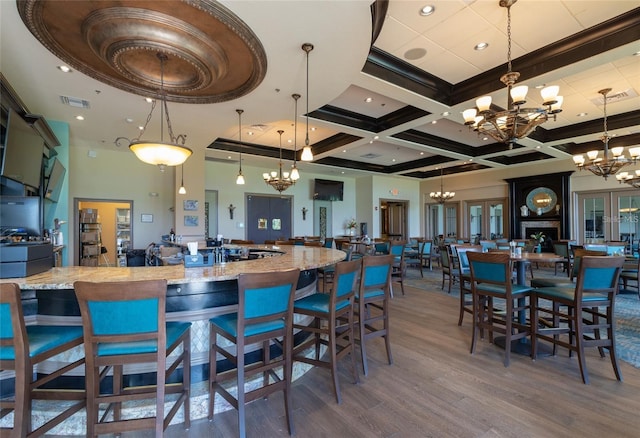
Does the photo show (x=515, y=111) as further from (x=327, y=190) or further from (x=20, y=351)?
(x=327, y=190)

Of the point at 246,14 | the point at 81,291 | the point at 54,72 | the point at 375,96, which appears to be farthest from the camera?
the point at 375,96

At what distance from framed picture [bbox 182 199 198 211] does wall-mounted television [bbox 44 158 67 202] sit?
2.17m

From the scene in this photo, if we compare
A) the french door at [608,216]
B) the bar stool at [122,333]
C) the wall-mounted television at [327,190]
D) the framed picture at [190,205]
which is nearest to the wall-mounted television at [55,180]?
the framed picture at [190,205]

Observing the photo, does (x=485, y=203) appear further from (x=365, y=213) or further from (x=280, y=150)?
(x=280, y=150)

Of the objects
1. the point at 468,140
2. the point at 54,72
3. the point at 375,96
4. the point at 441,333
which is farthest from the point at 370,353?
the point at 468,140

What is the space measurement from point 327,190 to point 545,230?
7.04m

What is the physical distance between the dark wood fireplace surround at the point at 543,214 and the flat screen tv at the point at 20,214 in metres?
11.6

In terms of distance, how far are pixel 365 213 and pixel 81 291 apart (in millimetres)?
10558

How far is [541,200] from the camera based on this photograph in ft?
31.4

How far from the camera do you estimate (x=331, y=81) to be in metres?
3.76

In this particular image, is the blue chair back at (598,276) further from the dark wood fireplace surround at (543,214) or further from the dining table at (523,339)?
the dark wood fireplace surround at (543,214)

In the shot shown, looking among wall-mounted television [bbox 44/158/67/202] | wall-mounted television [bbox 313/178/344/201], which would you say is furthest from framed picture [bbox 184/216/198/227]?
wall-mounted television [bbox 313/178/344/201]

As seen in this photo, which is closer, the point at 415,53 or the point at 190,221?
the point at 415,53

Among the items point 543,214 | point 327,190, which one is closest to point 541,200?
point 543,214
